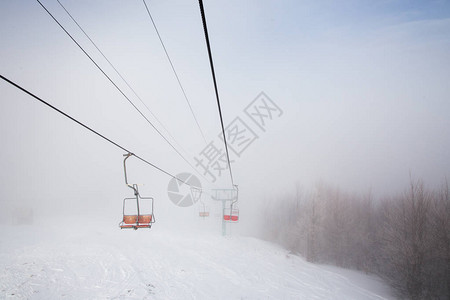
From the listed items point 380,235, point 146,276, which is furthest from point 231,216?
point 380,235

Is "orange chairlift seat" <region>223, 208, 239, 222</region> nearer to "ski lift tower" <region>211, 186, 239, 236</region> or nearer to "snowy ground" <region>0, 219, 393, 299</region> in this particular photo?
"ski lift tower" <region>211, 186, 239, 236</region>

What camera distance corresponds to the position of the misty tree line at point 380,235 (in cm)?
2314

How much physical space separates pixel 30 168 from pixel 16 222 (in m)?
96.8

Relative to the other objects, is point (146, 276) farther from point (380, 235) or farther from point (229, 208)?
point (380, 235)

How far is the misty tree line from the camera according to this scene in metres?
23.1

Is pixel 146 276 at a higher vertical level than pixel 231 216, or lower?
lower

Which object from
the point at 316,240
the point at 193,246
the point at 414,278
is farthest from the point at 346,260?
the point at 193,246

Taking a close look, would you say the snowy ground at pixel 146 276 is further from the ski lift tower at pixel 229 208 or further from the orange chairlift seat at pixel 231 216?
the ski lift tower at pixel 229 208

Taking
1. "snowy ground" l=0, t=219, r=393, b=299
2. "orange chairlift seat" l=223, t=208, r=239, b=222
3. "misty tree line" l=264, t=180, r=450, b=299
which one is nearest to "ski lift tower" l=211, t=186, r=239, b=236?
"orange chairlift seat" l=223, t=208, r=239, b=222

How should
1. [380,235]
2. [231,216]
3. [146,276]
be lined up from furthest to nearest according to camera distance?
1. [380,235]
2. [231,216]
3. [146,276]

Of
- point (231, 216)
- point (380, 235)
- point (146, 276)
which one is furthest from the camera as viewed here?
point (380, 235)

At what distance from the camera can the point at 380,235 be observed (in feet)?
111

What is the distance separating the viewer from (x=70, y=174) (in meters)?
136

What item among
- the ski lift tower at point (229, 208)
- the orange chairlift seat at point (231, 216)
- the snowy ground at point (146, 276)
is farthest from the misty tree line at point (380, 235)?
the orange chairlift seat at point (231, 216)
